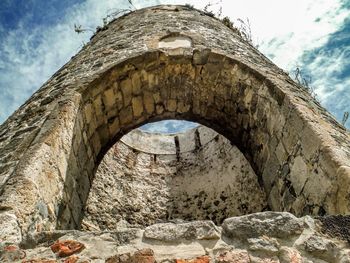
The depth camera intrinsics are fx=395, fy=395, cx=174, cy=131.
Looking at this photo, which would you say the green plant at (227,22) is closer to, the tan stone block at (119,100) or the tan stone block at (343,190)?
the tan stone block at (119,100)

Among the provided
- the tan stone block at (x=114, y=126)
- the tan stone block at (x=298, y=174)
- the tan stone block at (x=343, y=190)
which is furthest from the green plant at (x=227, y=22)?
the tan stone block at (x=343, y=190)

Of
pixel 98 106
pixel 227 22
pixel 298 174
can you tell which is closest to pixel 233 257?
pixel 298 174

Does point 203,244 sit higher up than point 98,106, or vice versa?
point 98,106

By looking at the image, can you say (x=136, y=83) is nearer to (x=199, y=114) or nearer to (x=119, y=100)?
(x=119, y=100)

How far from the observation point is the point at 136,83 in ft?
13.1

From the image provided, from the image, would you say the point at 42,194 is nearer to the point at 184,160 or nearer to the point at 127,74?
the point at 127,74

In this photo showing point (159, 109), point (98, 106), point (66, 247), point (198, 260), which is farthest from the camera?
point (159, 109)

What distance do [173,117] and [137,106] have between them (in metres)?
0.47

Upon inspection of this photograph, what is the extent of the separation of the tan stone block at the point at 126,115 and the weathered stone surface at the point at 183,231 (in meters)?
2.31

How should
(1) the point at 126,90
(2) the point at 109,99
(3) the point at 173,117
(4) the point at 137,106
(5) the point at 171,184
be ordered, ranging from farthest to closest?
(5) the point at 171,184, (3) the point at 173,117, (4) the point at 137,106, (1) the point at 126,90, (2) the point at 109,99

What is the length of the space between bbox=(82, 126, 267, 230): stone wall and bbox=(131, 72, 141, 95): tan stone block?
10.0 feet

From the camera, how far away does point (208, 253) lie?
173cm

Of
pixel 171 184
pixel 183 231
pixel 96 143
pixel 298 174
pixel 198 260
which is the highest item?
pixel 171 184

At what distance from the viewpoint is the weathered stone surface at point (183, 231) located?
182 cm
